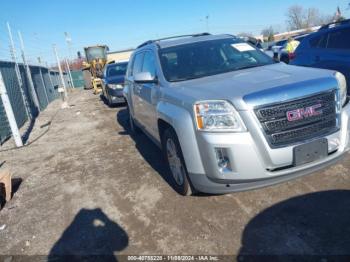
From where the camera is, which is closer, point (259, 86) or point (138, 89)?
point (259, 86)

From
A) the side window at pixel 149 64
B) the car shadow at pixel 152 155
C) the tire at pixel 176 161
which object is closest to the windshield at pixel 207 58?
the side window at pixel 149 64

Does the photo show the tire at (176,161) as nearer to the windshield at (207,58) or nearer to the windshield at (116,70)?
the windshield at (207,58)

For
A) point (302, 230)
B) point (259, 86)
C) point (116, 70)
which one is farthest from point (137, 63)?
point (116, 70)

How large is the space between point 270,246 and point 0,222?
11.3ft

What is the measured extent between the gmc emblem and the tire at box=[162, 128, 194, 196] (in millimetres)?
1245

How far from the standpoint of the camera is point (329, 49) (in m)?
7.15

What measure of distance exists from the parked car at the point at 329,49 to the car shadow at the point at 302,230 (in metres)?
4.00

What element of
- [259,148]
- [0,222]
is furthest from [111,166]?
[259,148]

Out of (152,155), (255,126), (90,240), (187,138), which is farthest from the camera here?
(152,155)

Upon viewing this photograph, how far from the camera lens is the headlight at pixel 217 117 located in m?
3.09

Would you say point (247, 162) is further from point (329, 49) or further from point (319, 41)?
point (319, 41)

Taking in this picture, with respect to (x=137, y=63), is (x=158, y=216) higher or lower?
lower

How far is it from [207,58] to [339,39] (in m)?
4.06

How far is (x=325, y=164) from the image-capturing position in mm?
3359
